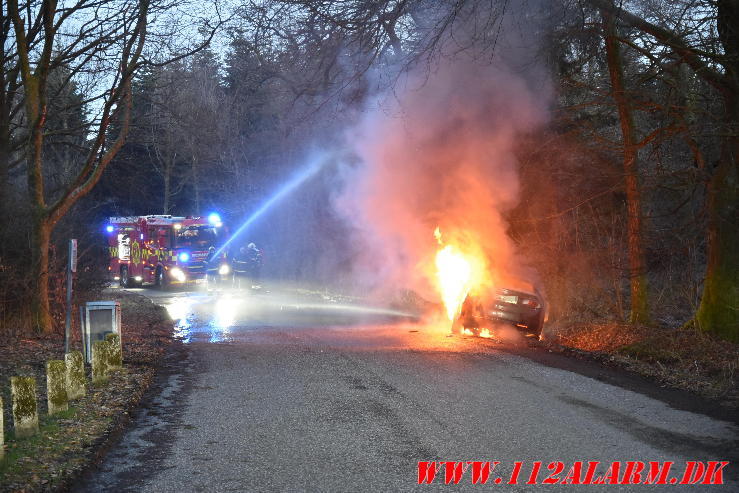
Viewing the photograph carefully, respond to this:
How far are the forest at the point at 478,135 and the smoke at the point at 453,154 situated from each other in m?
0.06

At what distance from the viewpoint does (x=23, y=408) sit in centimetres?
651

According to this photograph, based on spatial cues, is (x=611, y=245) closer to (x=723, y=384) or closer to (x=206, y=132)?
(x=723, y=384)

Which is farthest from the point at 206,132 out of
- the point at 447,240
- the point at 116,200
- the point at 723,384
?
the point at 723,384

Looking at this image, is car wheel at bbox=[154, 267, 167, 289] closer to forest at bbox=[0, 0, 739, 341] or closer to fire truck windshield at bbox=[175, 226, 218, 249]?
fire truck windshield at bbox=[175, 226, 218, 249]

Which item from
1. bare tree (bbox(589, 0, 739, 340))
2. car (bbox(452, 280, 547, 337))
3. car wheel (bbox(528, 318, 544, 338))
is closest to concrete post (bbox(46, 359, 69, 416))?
bare tree (bbox(589, 0, 739, 340))

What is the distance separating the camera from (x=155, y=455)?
6242mm

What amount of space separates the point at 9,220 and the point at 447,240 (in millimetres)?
9942

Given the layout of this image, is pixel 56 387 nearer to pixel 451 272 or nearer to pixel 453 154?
pixel 451 272

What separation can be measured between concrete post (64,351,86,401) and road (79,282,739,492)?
733 millimetres

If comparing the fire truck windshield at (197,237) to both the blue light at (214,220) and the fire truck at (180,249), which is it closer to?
the fire truck at (180,249)

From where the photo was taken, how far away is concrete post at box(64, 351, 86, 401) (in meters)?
7.98

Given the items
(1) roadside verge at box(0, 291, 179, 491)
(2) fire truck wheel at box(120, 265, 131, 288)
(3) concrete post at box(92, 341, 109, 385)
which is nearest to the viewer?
(1) roadside verge at box(0, 291, 179, 491)

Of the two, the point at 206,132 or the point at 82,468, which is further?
the point at 206,132

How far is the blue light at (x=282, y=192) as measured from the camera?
106 feet
